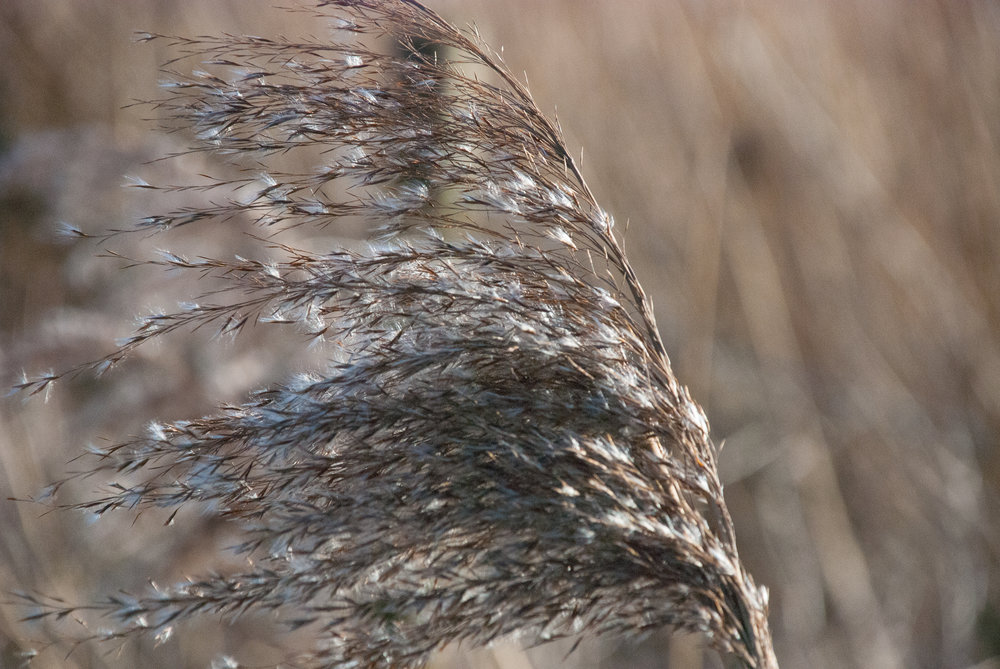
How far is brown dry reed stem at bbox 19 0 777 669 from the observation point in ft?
2.59

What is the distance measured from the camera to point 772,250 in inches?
112

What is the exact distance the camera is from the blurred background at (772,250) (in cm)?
204

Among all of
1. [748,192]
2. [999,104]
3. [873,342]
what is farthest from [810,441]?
[999,104]

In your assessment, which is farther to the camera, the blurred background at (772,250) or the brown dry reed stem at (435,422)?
the blurred background at (772,250)

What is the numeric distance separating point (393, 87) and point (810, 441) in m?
2.13

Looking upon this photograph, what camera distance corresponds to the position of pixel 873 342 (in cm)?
264

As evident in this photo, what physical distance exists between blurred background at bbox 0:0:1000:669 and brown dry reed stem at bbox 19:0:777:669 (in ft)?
3.22

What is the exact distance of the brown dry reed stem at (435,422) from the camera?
79cm

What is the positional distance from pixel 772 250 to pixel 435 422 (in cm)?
235

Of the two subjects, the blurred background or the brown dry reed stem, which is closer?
the brown dry reed stem

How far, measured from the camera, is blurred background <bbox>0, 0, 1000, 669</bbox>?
204 centimetres

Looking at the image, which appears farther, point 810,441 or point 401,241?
point 810,441

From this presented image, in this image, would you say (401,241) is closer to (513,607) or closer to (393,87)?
(393,87)

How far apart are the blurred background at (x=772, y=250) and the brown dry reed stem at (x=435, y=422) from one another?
0.98 metres
